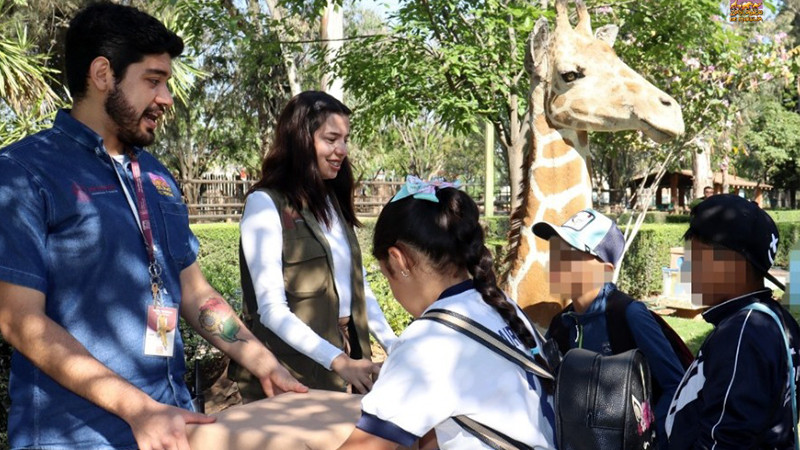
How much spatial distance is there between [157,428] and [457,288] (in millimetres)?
766

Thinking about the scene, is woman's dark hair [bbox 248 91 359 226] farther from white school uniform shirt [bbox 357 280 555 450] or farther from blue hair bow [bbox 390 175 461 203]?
white school uniform shirt [bbox 357 280 555 450]

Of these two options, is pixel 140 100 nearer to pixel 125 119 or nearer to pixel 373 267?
pixel 125 119

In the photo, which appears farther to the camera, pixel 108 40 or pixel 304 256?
pixel 304 256

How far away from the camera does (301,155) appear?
9.45ft

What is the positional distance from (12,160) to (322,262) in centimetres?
123

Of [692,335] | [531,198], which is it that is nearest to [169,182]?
[531,198]

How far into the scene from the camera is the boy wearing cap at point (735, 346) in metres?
2.07

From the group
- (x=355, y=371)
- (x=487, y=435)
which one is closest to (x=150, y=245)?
(x=355, y=371)

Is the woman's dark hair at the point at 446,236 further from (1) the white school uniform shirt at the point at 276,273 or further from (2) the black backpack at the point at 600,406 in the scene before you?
(1) the white school uniform shirt at the point at 276,273

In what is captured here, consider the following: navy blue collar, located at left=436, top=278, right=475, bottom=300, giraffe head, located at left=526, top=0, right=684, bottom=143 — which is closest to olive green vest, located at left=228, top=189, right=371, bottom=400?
navy blue collar, located at left=436, top=278, right=475, bottom=300

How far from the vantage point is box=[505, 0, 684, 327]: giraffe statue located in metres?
4.34

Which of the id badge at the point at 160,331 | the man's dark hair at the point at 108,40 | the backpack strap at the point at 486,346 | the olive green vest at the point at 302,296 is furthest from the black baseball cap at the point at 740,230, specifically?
the man's dark hair at the point at 108,40

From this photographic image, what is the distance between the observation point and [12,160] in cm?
179

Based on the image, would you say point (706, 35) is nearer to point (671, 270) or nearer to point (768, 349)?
point (671, 270)
